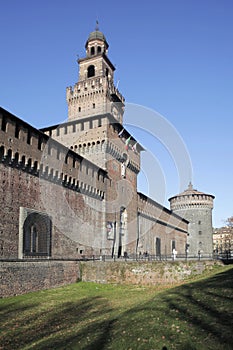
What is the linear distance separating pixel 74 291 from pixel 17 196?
8050 millimetres

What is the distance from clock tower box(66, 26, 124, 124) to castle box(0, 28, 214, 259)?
12 centimetres

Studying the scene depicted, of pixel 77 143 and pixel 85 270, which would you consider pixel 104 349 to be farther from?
pixel 77 143

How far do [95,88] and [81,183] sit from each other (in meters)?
15.4

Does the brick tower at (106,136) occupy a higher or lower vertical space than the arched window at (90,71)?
lower

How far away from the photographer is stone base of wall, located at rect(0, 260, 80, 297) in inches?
803

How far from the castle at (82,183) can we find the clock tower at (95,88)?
0.41 ft

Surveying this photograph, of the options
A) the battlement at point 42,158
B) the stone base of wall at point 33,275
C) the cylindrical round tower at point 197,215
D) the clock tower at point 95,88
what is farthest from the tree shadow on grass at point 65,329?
the cylindrical round tower at point 197,215

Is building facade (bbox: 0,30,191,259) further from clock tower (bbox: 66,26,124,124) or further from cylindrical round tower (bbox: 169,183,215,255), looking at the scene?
cylindrical round tower (bbox: 169,183,215,255)

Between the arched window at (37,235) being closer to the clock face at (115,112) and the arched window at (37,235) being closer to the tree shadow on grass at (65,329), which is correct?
the tree shadow on grass at (65,329)

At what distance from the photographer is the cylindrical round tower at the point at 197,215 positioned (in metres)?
63.9

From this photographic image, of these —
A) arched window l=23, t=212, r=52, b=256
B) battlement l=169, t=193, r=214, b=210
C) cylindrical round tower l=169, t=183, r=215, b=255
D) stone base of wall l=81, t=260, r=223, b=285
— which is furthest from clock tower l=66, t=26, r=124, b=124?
cylindrical round tower l=169, t=183, r=215, b=255

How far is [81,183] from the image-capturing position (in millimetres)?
30844

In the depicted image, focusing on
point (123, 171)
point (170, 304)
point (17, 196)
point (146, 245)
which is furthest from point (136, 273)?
point (146, 245)

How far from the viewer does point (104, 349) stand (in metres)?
9.29
